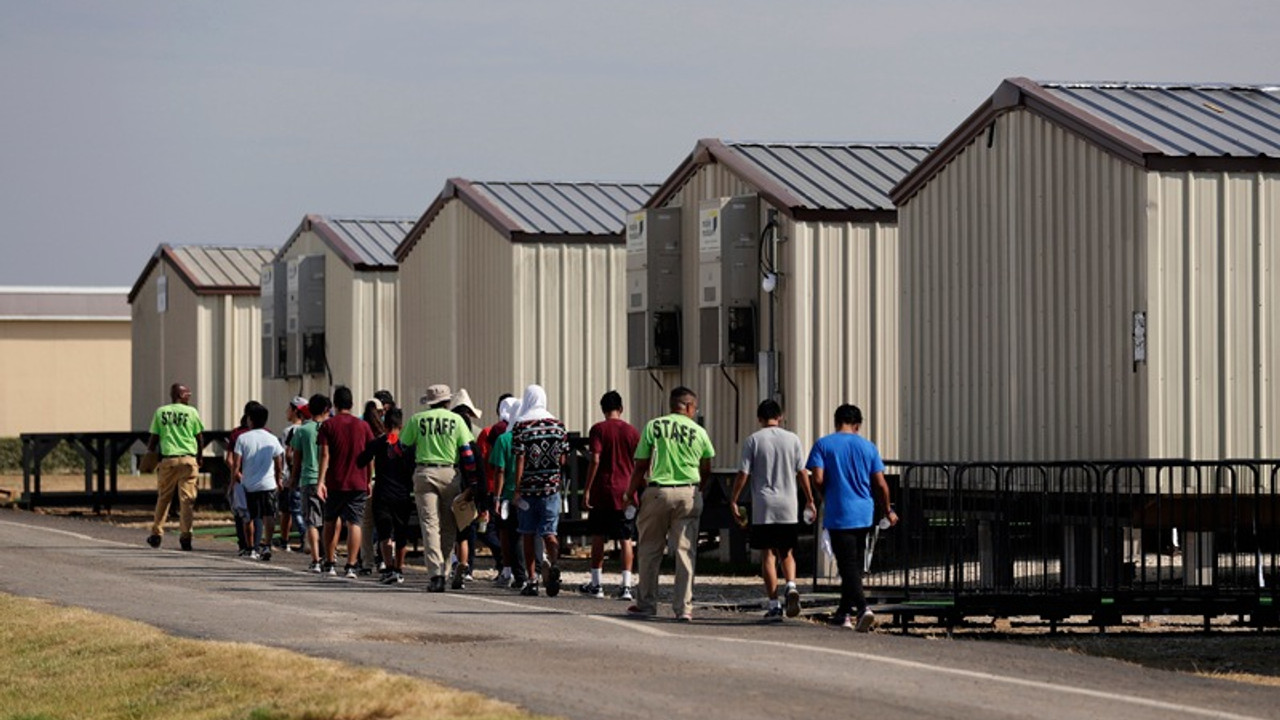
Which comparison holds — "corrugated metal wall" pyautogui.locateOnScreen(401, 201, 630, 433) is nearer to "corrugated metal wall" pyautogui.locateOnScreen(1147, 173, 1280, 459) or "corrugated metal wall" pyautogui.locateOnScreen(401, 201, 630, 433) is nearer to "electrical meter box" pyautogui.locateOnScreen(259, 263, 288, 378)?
"electrical meter box" pyautogui.locateOnScreen(259, 263, 288, 378)

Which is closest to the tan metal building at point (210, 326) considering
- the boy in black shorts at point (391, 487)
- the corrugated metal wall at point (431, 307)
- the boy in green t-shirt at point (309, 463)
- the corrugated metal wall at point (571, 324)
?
the corrugated metal wall at point (431, 307)

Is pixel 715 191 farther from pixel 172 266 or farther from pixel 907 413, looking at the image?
pixel 172 266

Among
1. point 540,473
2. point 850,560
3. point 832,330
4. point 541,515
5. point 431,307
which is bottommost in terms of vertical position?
point 850,560

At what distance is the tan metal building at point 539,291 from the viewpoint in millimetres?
30125

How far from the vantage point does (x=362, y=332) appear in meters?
35.5

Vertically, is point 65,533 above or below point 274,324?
below

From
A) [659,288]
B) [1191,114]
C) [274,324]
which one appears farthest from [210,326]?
[1191,114]

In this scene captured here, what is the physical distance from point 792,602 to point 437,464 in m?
4.30

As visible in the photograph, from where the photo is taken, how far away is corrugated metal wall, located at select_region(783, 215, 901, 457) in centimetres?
2438

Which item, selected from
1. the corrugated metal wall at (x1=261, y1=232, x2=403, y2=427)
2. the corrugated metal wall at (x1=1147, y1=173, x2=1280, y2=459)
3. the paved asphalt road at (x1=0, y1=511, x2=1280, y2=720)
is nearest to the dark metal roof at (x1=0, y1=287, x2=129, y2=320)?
the corrugated metal wall at (x1=261, y1=232, x2=403, y2=427)

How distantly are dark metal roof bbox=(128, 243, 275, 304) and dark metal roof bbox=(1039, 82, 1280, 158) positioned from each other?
2287 cm

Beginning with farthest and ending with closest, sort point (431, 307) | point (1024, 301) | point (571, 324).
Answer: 1. point (431, 307)
2. point (571, 324)
3. point (1024, 301)

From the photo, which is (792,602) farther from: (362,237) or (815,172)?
(362,237)

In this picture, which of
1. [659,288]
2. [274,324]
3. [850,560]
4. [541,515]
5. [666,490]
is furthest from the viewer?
[274,324]
